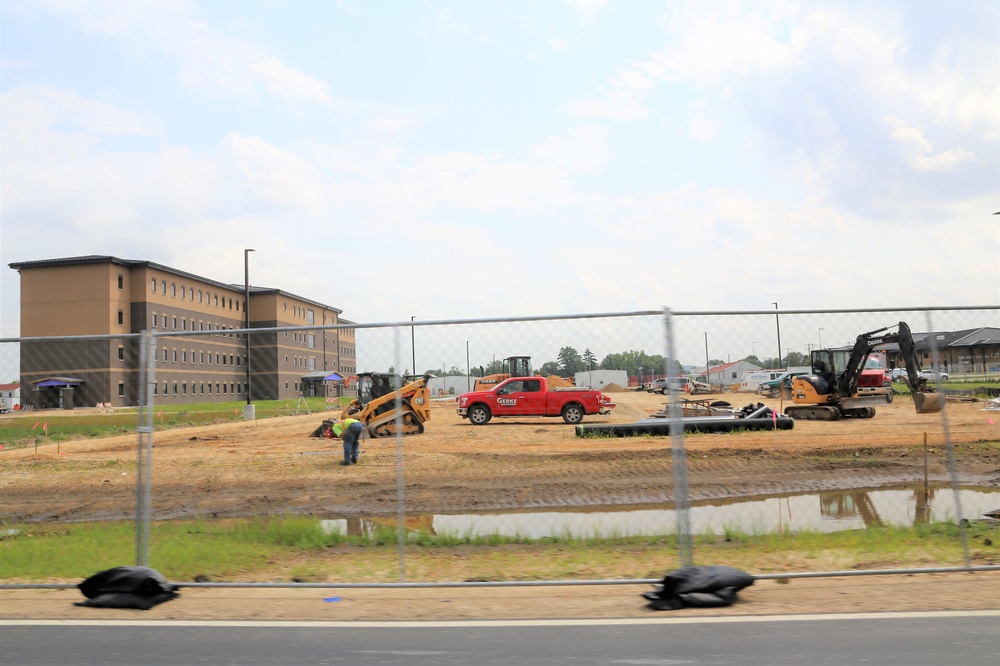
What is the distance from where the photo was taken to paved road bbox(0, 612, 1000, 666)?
4531mm

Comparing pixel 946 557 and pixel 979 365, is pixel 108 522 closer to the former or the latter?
pixel 946 557

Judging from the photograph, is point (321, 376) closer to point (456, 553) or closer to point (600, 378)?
point (456, 553)

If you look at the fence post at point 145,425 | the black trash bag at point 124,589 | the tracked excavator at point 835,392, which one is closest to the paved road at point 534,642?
the black trash bag at point 124,589

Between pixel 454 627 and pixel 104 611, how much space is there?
120 inches

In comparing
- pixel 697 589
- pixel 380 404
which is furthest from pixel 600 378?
pixel 380 404

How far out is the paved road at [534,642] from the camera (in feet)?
14.9

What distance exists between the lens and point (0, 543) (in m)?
9.43

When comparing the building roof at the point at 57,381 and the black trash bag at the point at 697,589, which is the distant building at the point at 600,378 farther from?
the building roof at the point at 57,381

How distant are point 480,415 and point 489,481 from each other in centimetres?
1160

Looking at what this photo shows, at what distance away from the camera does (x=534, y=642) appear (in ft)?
16.0

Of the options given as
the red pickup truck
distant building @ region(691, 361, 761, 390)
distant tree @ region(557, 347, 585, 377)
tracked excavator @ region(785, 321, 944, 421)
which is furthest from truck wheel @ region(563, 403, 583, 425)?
distant tree @ region(557, 347, 585, 377)

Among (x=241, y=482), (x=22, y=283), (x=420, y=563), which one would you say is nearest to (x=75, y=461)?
(x=241, y=482)

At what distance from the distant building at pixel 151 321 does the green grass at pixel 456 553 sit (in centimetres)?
190

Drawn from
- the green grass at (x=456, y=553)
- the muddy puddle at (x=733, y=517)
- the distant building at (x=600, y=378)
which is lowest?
the muddy puddle at (x=733, y=517)
